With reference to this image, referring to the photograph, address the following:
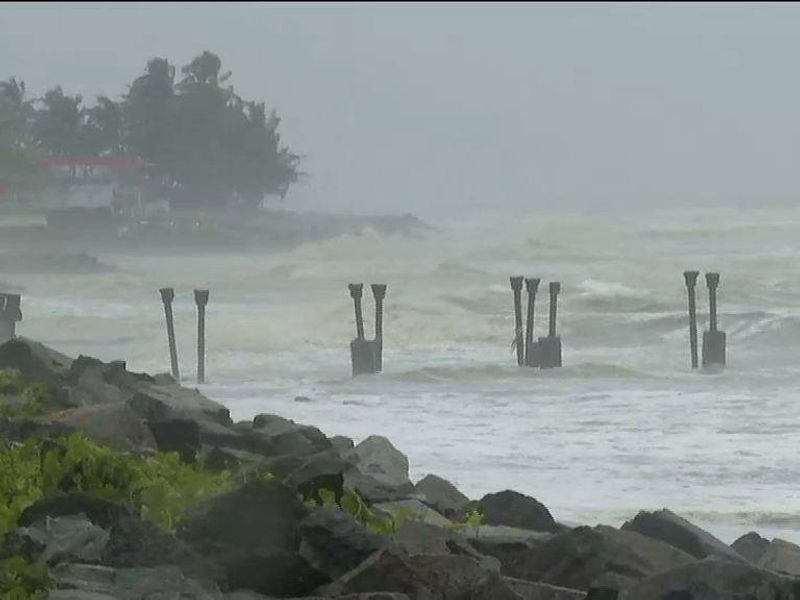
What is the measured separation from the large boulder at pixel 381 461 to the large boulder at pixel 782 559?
109 inches

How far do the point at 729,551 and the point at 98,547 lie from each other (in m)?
2.62

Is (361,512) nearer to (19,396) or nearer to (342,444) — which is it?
(342,444)

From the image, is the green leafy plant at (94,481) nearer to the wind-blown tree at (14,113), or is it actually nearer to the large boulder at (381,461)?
the large boulder at (381,461)

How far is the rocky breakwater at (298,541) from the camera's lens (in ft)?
20.1

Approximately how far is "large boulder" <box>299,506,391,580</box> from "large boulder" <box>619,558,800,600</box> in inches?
36.1

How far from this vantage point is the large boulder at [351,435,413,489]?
10.4m

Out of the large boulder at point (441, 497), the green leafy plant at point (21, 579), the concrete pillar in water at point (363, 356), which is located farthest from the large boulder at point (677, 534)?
the concrete pillar in water at point (363, 356)

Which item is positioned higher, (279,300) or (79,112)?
(79,112)

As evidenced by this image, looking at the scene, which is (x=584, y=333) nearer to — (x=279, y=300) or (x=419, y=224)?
(x=279, y=300)

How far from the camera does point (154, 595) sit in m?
5.98

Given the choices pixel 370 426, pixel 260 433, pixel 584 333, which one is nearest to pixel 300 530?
pixel 260 433

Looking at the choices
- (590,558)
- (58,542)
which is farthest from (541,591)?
(58,542)

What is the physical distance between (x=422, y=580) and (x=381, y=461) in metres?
4.71

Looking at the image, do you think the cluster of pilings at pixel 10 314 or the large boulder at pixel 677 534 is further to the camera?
the cluster of pilings at pixel 10 314
